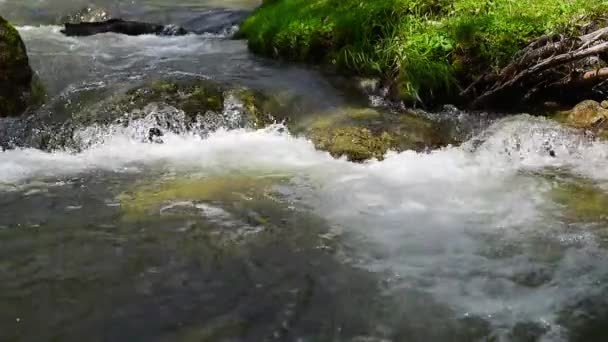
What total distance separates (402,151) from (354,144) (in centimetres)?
43

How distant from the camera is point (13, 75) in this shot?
6.26 m

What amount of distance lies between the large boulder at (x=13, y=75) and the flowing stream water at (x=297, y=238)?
23cm

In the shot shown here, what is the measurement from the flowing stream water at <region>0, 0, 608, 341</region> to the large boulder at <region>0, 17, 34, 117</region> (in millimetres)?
230

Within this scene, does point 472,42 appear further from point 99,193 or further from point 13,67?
point 13,67

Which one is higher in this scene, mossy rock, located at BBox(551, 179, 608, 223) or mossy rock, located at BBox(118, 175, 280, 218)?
mossy rock, located at BBox(551, 179, 608, 223)

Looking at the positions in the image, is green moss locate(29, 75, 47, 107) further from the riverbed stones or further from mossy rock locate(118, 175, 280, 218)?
the riverbed stones

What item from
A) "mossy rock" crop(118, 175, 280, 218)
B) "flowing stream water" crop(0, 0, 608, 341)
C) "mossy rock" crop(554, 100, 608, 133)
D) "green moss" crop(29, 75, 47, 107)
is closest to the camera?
"flowing stream water" crop(0, 0, 608, 341)

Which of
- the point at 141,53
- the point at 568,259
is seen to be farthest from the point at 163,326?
the point at 141,53

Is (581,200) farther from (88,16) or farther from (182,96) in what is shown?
(88,16)

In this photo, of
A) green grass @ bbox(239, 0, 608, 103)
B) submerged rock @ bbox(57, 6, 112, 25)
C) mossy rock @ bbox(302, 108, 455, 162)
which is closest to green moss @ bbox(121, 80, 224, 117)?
mossy rock @ bbox(302, 108, 455, 162)

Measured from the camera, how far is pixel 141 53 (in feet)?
27.9

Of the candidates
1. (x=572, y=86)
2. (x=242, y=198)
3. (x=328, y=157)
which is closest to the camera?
(x=242, y=198)

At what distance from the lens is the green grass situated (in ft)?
20.2

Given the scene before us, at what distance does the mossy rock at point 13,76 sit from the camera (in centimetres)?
614
